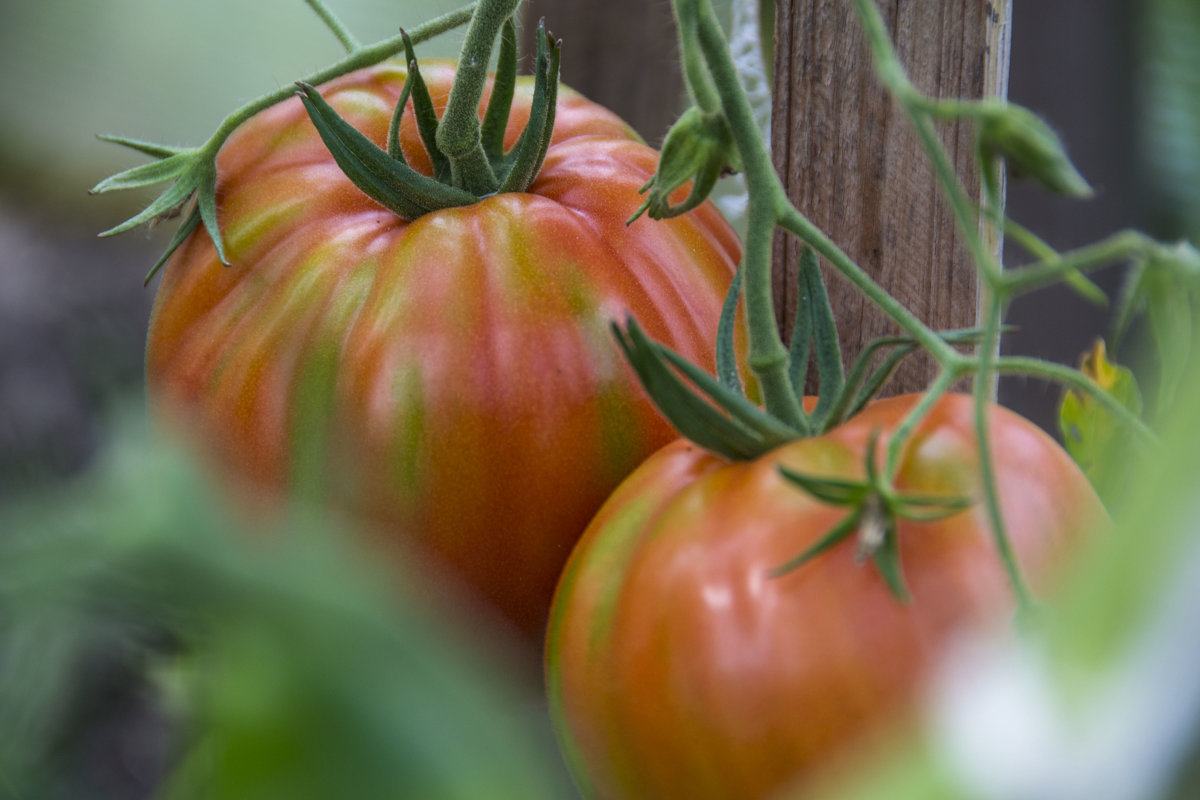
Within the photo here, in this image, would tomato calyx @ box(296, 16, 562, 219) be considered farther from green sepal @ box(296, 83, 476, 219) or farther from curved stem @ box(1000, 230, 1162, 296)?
curved stem @ box(1000, 230, 1162, 296)

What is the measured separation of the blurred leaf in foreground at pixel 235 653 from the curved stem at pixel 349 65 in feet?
1.39

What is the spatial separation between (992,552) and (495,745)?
0.19m

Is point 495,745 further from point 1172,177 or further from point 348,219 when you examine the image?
point 348,219

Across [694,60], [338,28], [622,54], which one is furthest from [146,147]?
[622,54]

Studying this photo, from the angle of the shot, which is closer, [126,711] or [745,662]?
[126,711]

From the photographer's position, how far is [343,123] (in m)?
0.41

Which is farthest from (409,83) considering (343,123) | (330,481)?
(330,481)

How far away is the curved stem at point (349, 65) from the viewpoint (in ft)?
1.62

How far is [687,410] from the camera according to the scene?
0.30m

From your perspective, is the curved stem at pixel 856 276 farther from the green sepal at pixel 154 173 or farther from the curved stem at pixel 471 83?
the green sepal at pixel 154 173

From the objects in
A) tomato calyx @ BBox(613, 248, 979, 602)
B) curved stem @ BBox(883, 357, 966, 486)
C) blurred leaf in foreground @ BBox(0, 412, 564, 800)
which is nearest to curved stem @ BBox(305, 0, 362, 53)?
tomato calyx @ BBox(613, 248, 979, 602)

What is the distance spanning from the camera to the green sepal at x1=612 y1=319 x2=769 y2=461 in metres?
0.29

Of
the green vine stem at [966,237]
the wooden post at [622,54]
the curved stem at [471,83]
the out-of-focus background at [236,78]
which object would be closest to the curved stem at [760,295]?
the green vine stem at [966,237]

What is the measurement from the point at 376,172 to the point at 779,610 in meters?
0.26
